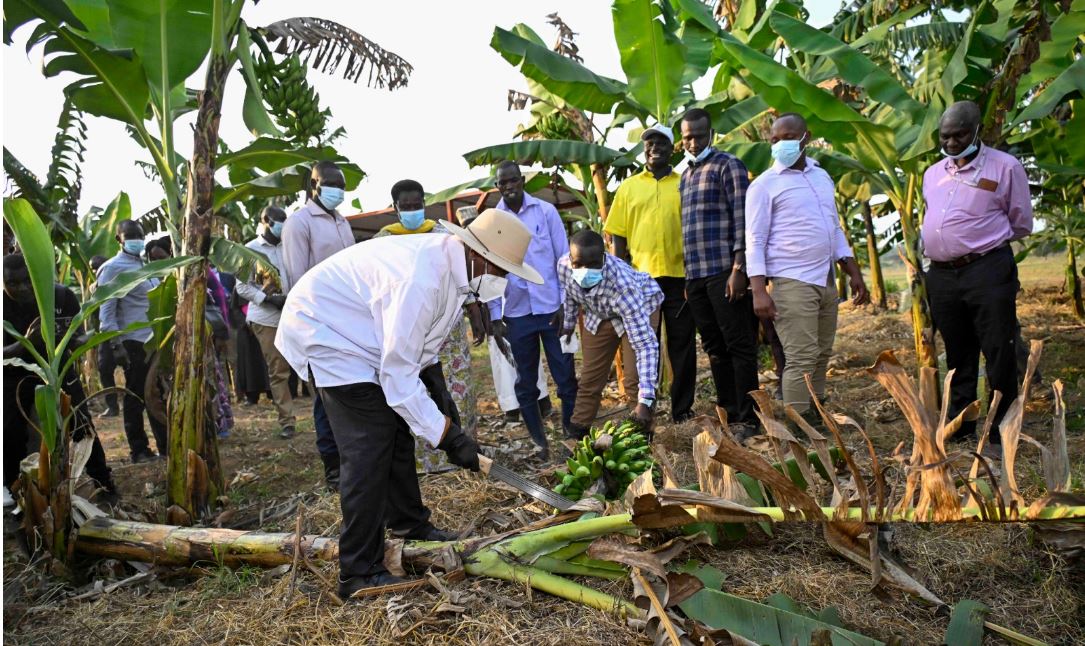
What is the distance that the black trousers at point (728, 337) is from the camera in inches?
181

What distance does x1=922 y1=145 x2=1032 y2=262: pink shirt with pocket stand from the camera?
12.7 feet

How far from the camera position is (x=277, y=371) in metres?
6.14

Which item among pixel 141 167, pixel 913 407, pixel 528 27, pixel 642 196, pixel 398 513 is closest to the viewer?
pixel 913 407

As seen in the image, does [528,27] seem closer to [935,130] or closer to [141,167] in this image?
[935,130]

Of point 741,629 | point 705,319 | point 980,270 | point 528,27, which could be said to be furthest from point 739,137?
point 741,629

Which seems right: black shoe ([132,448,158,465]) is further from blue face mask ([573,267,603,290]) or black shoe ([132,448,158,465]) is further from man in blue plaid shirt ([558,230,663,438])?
blue face mask ([573,267,603,290])

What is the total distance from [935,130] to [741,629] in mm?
3993

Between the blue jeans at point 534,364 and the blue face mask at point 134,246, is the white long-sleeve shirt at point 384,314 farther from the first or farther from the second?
the blue face mask at point 134,246

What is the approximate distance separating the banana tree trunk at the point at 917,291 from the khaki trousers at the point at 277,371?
4698 millimetres

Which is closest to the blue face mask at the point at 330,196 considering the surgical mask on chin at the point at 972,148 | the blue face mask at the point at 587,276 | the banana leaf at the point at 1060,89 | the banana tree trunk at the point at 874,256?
the blue face mask at the point at 587,276

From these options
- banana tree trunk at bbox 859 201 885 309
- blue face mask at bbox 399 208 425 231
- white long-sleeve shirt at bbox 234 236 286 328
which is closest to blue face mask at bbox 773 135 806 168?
blue face mask at bbox 399 208 425 231

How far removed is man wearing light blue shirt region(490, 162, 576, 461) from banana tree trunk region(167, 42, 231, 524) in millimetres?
1696

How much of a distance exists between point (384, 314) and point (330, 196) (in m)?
2.11

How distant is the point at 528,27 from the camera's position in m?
7.41
